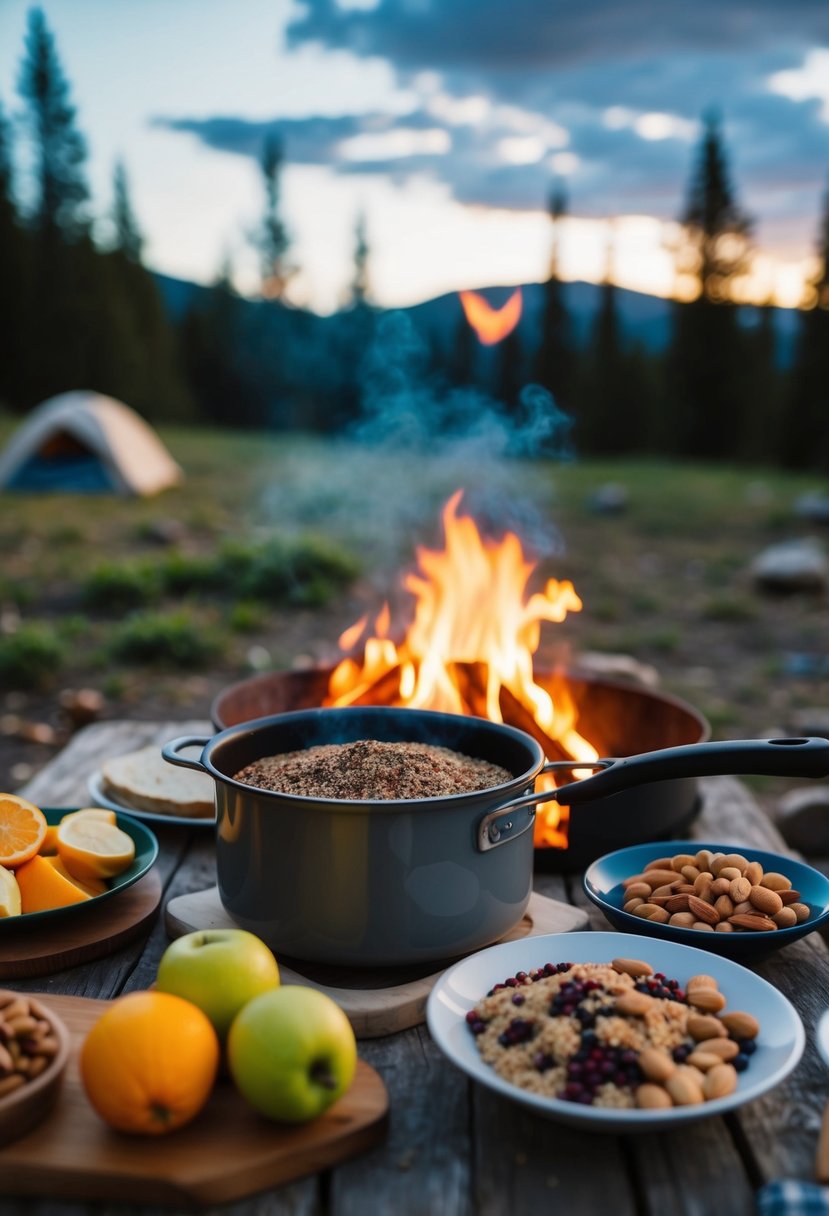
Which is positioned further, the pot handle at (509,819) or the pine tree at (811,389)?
the pine tree at (811,389)

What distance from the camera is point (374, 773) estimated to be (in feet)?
5.65

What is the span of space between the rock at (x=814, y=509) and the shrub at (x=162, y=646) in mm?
6467

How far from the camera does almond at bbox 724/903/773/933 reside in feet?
5.46

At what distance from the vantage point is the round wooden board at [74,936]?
5.45 ft

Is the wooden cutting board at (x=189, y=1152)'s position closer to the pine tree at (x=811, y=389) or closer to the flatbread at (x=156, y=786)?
the flatbread at (x=156, y=786)

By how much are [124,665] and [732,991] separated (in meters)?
4.90

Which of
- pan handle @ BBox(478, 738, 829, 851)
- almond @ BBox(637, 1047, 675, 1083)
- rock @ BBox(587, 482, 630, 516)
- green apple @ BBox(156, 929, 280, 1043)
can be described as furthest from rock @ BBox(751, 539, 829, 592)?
green apple @ BBox(156, 929, 280, 1043)

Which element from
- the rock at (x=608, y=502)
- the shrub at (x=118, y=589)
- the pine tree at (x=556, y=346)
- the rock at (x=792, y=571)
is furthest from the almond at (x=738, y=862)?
the pine tree at (x=556, y=346)

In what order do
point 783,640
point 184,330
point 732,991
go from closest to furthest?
point 732,991, point 783,640, point 184,330

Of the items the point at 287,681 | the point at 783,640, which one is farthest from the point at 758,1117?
the point at 783,640

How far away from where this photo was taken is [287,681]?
2.61 meters

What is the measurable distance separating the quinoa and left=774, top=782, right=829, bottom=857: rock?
2.76 metres

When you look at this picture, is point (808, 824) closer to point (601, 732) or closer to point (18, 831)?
point (601, 732)

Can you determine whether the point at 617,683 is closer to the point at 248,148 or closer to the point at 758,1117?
the point at 758,1117
